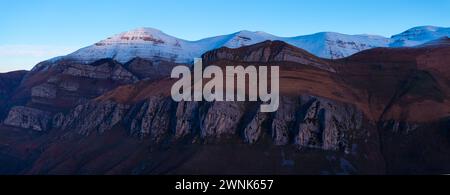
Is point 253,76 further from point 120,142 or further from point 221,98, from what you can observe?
point 120,142

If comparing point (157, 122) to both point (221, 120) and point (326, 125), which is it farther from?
point (326, 125)

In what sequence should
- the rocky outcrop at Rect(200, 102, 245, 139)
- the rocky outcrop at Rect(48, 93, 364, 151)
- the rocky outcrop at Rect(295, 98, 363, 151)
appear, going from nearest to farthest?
the rocky outcrop at Rect(295, 98, 363, 151) → the rocky outcrop at Rect(48, 93, 364, 151) → the rocky outcrop at Rect(200, 102, 245, 139)

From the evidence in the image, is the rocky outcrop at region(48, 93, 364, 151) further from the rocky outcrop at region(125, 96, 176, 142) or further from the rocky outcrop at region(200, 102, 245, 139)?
the rocky outcrop at region(125, 96, 176, 142)

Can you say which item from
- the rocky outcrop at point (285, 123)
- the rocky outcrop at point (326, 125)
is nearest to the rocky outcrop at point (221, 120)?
the rocky outcrop at point (285, 123)

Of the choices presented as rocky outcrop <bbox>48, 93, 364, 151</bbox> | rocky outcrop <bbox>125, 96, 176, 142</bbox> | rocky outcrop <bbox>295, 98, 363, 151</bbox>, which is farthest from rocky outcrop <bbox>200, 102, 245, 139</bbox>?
rocky outcrop <bbox>125, 96, 176, 142</bbox>

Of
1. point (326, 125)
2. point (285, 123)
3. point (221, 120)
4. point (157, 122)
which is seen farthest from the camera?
point (157, 122)

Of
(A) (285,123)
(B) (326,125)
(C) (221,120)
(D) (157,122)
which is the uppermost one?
(C) (221,120)

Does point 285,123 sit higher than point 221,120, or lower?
lower

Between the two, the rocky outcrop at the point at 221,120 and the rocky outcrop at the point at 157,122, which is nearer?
the rocky outcrop at the point at 221,120

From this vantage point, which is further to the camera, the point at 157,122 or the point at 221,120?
the point at 157,122

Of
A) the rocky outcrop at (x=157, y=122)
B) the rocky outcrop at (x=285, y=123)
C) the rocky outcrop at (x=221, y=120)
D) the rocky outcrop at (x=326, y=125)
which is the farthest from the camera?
the rocky outcrop at (x=157, y=122)

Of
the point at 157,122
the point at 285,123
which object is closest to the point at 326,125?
the point at 285,123

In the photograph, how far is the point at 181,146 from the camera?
561 ft

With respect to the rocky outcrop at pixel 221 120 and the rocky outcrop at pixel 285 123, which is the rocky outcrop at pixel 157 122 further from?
the rocky outcrop at pixel 221 120
